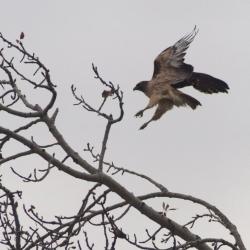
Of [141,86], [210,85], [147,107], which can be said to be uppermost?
[141,86]

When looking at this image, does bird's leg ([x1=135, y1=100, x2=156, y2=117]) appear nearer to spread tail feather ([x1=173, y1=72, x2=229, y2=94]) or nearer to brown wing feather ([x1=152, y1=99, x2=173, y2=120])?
brown wing feather ([x1=152, y1=99, x2=173, y2=120])

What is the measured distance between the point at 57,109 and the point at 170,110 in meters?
3.06

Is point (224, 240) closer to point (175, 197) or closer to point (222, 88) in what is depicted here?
point (175, 197)

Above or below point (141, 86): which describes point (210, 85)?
below

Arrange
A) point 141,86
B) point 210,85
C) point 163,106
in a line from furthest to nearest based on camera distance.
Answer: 1. point 141,86
2. point 163,106
3. point 210,85

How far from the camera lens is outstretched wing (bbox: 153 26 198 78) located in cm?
1153

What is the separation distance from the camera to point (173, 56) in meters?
11.8

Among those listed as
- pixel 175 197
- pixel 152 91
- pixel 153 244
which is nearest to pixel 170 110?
pixel 152 91

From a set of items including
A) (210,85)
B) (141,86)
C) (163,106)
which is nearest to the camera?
(210,85)

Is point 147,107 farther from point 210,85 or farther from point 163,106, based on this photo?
point 210,85

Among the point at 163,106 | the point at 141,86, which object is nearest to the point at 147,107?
the point at 163,106

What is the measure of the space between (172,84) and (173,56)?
2.43 feet

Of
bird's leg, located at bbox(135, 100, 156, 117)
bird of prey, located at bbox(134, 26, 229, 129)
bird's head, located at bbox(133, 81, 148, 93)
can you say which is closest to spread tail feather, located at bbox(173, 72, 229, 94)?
bird of prey, located at bbox(134, 26, 229, 129)

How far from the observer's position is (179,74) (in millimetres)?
11125
